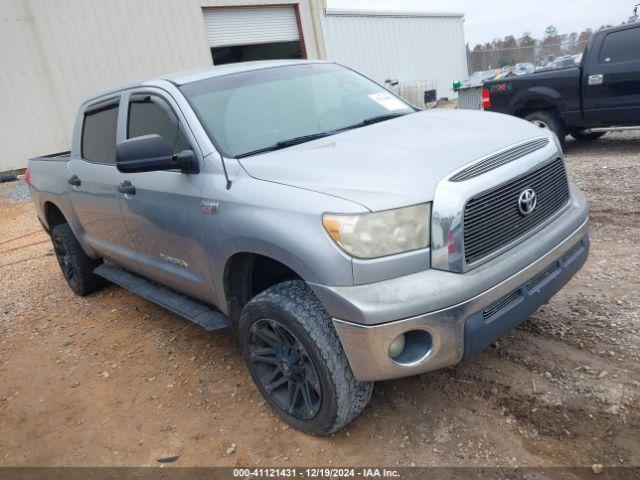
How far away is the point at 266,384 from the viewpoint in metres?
2.96

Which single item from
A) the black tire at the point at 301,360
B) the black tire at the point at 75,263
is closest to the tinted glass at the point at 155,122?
the black tire at the point at 301,360

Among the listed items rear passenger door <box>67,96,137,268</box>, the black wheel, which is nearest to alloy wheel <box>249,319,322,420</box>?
rear passenger door <box>67,96,137,268</box>

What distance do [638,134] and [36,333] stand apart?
9.37 metres

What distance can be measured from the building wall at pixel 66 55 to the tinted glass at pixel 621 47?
9.11 m

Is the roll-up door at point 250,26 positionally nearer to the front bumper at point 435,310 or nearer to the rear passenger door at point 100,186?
the rear passenger door at point 100,186

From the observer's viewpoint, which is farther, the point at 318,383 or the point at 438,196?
the point at 318,383

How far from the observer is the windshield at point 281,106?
10.2 feet

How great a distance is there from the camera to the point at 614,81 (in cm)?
752

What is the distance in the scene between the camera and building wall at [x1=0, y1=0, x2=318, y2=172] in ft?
39.2

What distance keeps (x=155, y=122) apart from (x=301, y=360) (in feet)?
6.27

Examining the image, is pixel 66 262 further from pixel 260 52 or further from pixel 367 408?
pixel 260 52

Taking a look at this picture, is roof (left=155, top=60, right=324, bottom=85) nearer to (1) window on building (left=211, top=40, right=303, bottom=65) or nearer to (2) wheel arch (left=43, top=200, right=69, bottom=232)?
(2) wheel arch (left=43, top=200, right=69, bottom=232)

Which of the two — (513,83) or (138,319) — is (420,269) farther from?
(513,83)

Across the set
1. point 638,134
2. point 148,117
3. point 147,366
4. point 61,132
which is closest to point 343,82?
point 148,117
